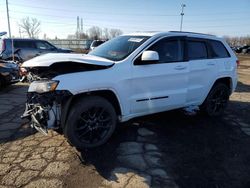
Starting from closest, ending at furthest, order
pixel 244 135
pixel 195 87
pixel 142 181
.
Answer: pixel 142 181 → pixel 244 135 → pixel 195 87

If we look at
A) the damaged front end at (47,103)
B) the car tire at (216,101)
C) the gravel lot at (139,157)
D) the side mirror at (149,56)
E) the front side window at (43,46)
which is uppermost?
the side mirror at (149,56)

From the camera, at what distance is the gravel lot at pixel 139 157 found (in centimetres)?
334

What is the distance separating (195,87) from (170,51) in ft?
3.37

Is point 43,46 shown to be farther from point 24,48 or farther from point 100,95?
point 100,95

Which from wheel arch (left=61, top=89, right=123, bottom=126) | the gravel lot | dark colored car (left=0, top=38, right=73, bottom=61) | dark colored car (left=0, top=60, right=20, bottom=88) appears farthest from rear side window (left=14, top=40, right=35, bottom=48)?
wheel arch (left=61, top=89, right=123, bottom=126)

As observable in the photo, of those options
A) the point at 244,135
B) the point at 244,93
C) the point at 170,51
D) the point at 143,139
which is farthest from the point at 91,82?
the point at 244,93

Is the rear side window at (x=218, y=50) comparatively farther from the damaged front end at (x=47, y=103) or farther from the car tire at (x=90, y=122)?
the damaged front end at (x=47, y=103)

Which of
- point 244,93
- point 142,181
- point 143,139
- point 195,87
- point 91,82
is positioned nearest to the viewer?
point 142,181

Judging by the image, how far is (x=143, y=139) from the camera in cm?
464

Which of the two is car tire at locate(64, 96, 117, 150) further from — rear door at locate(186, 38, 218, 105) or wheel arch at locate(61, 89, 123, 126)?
rear door at locate(186, 38, 218, 105)

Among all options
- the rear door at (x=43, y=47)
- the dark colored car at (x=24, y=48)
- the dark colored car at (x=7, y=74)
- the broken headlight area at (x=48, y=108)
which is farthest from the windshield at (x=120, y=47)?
the rear door at (x=43, y=47)

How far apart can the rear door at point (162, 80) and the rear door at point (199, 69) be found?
22 centimetres

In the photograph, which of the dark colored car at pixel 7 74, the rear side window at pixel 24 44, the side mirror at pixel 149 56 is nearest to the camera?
the side mirror at pixel 149 56

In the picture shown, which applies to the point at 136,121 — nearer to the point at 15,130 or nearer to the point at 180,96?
the point at 180,96
